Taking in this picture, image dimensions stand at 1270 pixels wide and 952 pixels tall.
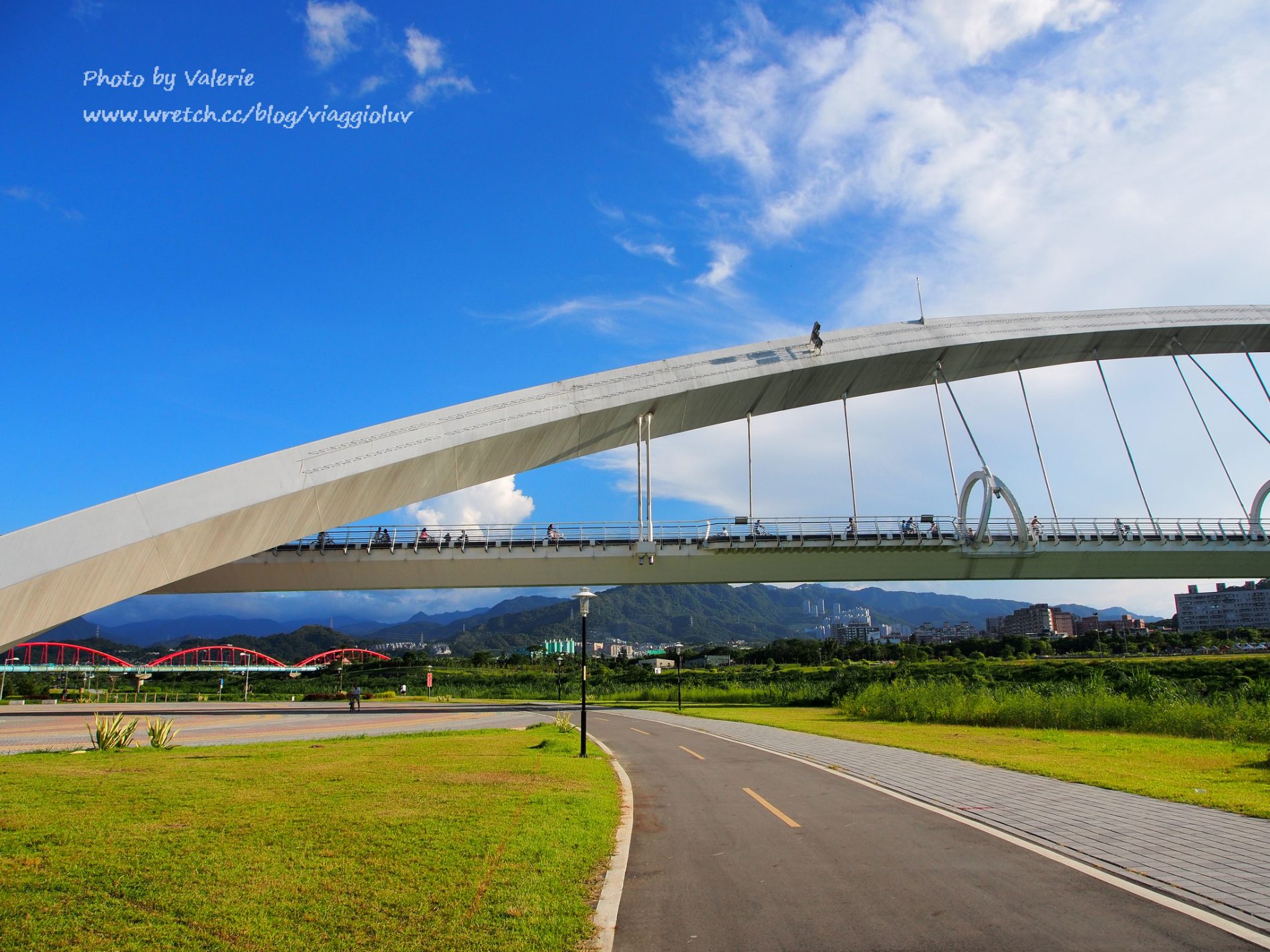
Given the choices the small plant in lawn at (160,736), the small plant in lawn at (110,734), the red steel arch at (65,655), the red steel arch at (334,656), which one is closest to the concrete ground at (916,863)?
the small plant in lawn at (160,736)

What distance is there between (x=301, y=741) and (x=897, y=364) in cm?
3125

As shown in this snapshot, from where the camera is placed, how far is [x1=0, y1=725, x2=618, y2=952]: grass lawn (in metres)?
5.09

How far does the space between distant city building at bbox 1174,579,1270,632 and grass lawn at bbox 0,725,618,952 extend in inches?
7564

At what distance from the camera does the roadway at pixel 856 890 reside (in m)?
5.22

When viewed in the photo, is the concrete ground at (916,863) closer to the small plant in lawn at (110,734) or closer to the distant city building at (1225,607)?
the small plant in lawn at (110,734)

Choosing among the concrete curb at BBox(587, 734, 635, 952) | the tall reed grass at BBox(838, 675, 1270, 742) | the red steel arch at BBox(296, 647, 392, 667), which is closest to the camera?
the concrete curb at BBox(587, 734, 635, 952)

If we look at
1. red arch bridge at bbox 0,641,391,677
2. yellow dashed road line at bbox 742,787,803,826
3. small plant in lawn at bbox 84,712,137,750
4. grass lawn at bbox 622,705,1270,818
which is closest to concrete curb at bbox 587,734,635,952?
yellow dashed road line at bbox 742,787,803,826

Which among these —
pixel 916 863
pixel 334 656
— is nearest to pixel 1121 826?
pixel 916 863

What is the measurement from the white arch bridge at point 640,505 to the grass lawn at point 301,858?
9.22m

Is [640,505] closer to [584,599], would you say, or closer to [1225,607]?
[584,599]

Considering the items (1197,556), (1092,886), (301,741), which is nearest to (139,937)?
(1092,886)

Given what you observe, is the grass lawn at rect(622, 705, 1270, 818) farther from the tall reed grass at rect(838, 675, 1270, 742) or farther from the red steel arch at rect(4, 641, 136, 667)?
the red steel arch at rect(4, 641, 136, 667)

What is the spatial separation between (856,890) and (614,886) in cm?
207

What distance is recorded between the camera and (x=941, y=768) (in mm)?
14164
